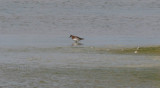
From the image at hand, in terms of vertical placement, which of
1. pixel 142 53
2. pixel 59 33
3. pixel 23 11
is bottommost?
pixel 142 53

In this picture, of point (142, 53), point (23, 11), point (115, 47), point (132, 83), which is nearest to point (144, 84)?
point (132, 83)

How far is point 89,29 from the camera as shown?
2158 cm

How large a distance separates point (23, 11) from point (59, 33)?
803 cm

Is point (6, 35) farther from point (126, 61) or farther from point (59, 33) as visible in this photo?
point (126, 61)

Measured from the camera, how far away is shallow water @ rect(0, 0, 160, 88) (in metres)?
11.4

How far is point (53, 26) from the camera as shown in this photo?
22375 mm

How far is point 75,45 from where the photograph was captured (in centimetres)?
1723

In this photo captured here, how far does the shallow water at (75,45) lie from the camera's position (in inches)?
450

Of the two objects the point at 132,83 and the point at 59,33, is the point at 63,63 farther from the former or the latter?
the point at 59,33

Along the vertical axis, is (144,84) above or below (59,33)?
below

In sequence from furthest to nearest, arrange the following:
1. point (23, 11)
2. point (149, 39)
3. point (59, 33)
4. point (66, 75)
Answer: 1. point (23, 11)
2. point (59, 33)
3. point (149, 39)
4. point (66, 75)

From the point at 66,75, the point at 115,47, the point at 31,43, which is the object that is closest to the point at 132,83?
the point at 66,75

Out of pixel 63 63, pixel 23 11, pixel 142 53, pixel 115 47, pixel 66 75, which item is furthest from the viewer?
pixel 23 11

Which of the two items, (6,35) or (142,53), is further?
(6,35)
